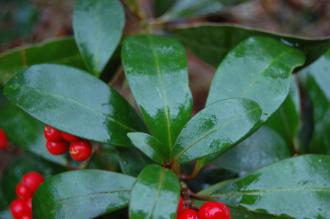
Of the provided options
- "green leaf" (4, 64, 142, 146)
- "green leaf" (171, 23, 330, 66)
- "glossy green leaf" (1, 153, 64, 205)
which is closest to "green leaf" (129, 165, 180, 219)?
"green leaf" (4, 64, 142, 146)

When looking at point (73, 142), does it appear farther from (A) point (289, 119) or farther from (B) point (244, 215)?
(A) point (289, 119)

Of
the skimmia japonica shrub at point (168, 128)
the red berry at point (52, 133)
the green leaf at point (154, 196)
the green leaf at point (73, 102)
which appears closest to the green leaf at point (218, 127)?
the skimmia japonica shrub at point (168, 128)

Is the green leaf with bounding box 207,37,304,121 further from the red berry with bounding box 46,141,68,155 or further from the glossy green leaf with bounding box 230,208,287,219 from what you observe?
the red berry with bounding box 46,141,68,155

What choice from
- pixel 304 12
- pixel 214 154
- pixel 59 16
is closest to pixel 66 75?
pixel 214 154

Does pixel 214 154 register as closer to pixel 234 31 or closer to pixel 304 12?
pixel 234 31

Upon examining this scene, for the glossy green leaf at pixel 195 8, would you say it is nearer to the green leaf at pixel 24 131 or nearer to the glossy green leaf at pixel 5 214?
the green leaf at pixel 24 131
